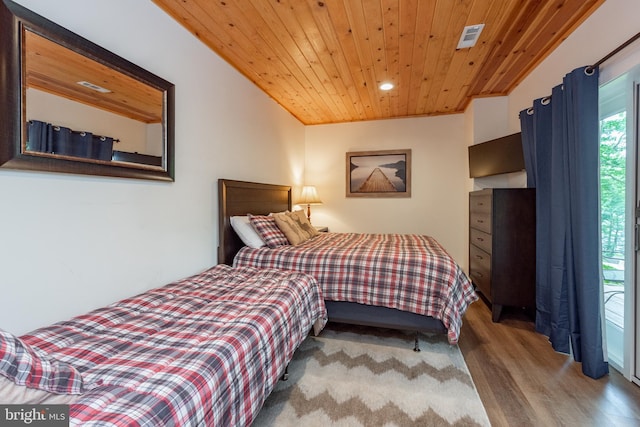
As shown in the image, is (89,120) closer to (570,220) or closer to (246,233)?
(246,233)

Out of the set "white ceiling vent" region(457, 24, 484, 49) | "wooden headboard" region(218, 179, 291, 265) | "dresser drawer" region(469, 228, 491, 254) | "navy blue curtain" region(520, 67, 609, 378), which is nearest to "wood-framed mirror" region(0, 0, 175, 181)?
"wooden headboard" region(218, 179, 291, 265)

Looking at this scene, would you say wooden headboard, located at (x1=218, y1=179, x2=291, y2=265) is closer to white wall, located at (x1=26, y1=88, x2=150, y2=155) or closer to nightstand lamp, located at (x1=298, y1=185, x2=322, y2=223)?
white wall, located at (x1=26, y1=88, x2=150, y2=155)

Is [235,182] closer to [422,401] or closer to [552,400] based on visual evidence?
[422,401]

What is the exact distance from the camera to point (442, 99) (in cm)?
359

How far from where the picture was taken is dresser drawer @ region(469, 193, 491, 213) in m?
2.74

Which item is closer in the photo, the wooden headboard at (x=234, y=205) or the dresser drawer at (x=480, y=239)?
the wooden headboard at (x=234, y=205)

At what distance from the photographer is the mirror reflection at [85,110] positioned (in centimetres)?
124

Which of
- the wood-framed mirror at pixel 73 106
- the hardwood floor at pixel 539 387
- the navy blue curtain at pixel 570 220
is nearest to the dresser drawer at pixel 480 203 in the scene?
the navy blue curtain at pixel 570 220

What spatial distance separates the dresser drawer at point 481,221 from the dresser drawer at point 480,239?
0.16 feet

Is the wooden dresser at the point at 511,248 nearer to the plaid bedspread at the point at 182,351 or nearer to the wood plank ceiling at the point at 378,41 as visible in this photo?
the wood plank ceiling at the point at 378,41

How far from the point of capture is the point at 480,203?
3.01 meters

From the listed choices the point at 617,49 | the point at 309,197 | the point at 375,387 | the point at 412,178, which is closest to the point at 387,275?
the point at 375,387

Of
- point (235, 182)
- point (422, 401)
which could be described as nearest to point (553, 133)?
point (422, 401)

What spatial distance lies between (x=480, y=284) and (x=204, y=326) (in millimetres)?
2950
